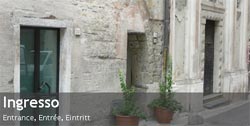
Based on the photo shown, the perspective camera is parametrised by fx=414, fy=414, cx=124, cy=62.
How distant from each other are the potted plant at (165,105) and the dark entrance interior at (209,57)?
3.72 metres

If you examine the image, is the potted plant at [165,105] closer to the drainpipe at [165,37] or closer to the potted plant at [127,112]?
the drainpipe at [165,37]

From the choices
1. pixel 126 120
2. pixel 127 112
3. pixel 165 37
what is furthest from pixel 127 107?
pixel 165 37

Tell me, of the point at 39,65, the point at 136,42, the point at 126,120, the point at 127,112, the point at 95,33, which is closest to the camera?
the point at 39,65

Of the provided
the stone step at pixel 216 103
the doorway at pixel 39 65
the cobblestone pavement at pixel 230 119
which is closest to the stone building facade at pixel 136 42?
the doorway at pixel 39 65

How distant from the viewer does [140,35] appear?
33.1ft

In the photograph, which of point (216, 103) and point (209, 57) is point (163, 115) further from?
point (209, 57)

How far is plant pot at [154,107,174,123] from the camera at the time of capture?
9859 mm

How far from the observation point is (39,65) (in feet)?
25.3

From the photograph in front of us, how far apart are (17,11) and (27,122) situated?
2.07 meters

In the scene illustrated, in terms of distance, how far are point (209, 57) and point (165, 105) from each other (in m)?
4.43

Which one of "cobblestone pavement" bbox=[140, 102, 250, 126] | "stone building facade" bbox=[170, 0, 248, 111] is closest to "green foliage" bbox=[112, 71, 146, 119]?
"cobblestone pavement" bbox=[140, 102, 250, 126]

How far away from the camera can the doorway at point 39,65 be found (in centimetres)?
742

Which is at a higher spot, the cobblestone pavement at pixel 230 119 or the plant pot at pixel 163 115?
the plant pot at pixel 163 115

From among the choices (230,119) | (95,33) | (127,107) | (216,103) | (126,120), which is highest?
(95,33)
